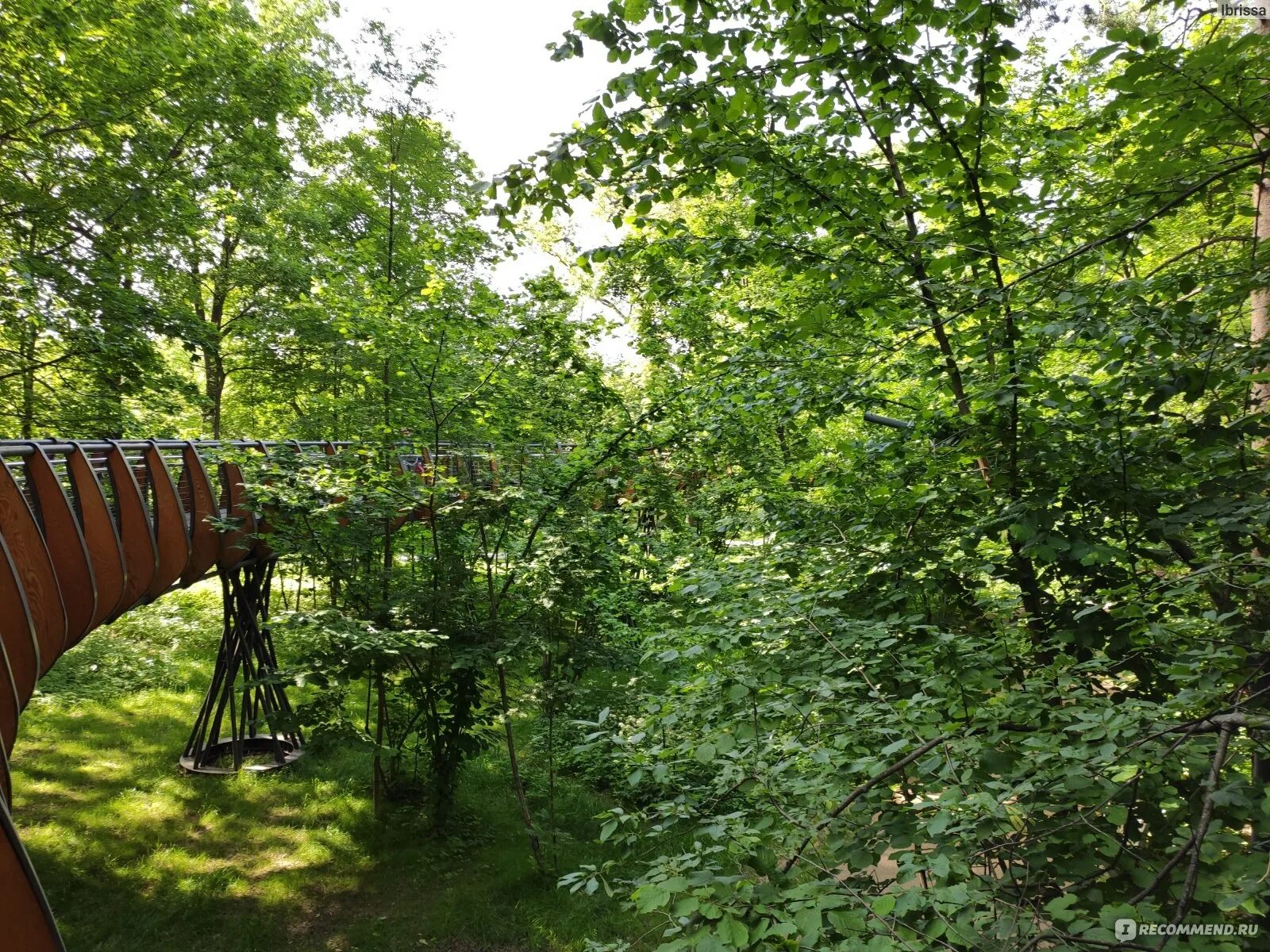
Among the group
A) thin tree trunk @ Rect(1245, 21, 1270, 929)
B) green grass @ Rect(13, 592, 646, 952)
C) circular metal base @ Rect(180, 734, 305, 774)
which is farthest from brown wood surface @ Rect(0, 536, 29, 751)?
circular metal base @ Rect(180, 734, 305, 774)

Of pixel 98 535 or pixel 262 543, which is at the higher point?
pixel 262 543

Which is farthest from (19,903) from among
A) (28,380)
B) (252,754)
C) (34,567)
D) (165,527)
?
(28,380)

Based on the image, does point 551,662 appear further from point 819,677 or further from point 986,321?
point 986,321

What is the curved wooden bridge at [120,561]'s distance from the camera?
327cm

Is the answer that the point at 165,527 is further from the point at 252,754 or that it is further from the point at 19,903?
the point at 252,754

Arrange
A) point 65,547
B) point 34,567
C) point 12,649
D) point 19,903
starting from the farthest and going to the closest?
point 65,547
point 34,567
point 12,649
point 19,903

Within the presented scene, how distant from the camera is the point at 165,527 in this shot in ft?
18.4

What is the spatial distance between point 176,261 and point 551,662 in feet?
31.7

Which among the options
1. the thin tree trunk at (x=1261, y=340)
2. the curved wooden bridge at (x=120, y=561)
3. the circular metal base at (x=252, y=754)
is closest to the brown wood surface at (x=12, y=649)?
the curved wooden bridge at (x=120, y=561)

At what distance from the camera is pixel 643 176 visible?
2.53m

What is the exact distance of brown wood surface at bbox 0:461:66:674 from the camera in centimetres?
342

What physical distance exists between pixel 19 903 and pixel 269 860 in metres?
4.38

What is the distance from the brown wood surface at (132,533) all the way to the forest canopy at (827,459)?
1.01 metres

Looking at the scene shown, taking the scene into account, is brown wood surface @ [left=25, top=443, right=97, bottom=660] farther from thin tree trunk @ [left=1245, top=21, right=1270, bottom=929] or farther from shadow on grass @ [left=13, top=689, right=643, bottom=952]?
thin tree trunk @ [left=1245, top=21, right=1270, bottom=929]
